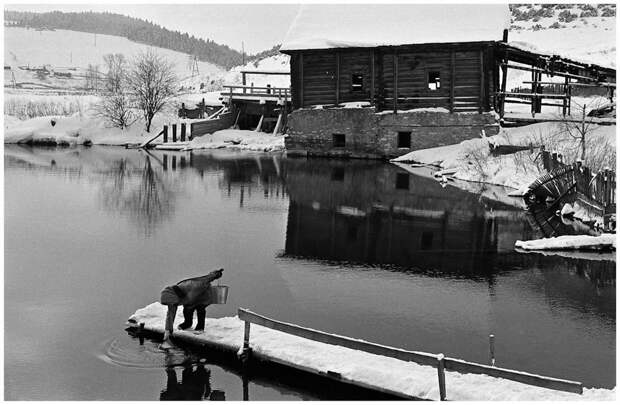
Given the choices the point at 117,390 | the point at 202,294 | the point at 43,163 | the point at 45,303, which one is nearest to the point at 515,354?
the point at 202,294

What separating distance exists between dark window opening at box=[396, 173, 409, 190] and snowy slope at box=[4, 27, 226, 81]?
89.3 metres

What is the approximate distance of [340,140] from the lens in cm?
4031

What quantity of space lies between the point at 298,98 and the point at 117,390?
3223 cm

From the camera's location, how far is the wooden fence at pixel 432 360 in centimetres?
831

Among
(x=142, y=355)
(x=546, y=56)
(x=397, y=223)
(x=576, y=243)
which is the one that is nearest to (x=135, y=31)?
(x=546, y=56)

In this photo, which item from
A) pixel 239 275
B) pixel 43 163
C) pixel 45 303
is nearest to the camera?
pixel 45 303

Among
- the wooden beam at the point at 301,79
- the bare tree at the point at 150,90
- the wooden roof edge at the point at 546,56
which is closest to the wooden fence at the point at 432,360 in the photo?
the wooden roof edge at the point at 546,56

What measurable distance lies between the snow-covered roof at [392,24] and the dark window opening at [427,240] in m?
19.2

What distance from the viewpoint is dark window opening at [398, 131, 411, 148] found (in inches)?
1534

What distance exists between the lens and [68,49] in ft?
431

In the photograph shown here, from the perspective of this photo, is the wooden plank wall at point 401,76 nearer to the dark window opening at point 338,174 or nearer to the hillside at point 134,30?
the dark window opening at point 338,174

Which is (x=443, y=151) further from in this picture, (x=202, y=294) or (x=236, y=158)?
(x=202, y=294)

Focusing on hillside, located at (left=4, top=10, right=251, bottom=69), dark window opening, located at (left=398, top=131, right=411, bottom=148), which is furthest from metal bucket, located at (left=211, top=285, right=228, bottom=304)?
hillside, located at (left=4, top=10, right=251, bottom=69)

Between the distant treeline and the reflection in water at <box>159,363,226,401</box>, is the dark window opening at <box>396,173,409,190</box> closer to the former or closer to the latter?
the reflection in water at <box>159,363,226,401</box>
